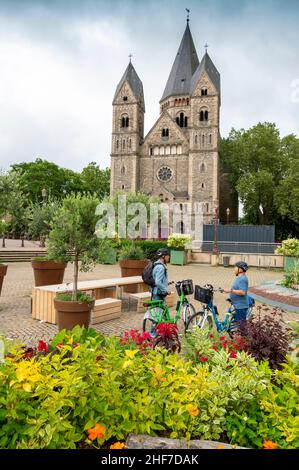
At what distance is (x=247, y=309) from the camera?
5.48 metres

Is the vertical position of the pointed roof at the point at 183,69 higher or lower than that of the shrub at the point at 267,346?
higher

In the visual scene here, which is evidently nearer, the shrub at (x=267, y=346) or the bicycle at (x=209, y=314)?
the shrub at (x=267, y=346)

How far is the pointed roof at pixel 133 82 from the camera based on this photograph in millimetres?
52500

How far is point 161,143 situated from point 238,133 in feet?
37.9

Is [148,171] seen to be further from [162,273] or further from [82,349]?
[82,349]

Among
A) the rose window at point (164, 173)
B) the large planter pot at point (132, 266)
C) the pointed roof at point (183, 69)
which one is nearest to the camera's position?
the large planter pot at point (132, 266)

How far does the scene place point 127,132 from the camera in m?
51.1

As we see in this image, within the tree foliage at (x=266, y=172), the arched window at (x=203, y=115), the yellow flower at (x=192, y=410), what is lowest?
the yellow flower at (x=192, y=410)

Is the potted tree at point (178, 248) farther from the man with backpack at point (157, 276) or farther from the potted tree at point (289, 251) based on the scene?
the man with backpack at point (157, 276)

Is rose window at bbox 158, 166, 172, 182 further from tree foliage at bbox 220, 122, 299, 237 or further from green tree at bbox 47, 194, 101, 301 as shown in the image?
green tree at bbox 47, 194, 101, 301

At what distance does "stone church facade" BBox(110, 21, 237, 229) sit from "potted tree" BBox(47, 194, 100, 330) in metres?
39.8

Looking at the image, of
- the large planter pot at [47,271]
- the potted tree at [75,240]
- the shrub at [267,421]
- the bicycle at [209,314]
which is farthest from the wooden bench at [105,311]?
the shrub at [267,421]

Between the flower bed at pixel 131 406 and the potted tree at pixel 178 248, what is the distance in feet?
64.0

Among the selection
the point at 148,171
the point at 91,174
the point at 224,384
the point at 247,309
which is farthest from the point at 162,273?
the point at 91,174
